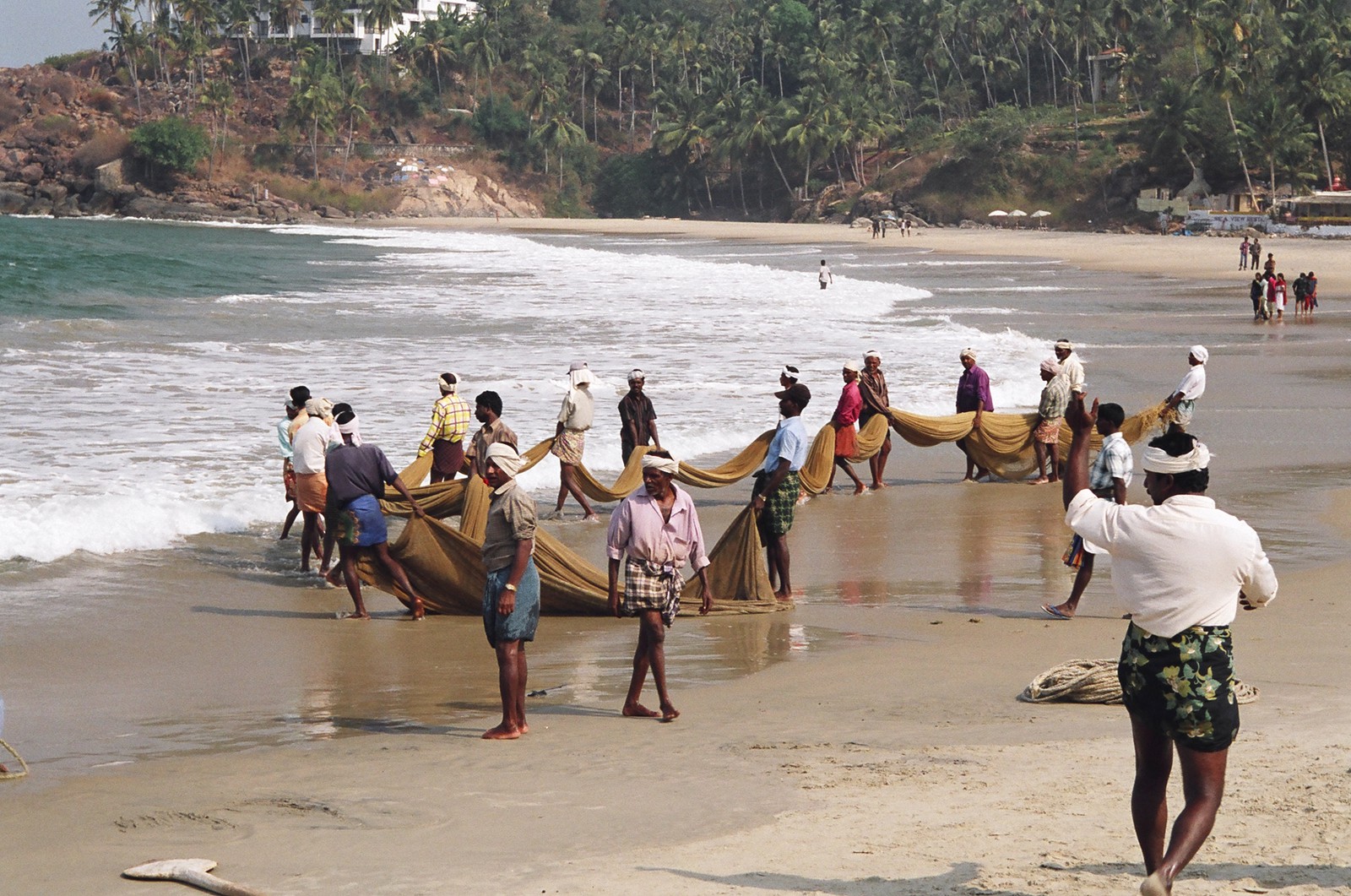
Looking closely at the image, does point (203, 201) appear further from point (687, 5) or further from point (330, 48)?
point (687, 5)

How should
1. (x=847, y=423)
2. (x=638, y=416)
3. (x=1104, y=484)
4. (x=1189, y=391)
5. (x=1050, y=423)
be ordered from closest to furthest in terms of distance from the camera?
(x=1104, y=484)
(x=638, y=416)
(x=1189, y=391)
(x=847, y=423)
(x=1050, y=423)

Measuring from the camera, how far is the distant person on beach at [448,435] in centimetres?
A: 1159

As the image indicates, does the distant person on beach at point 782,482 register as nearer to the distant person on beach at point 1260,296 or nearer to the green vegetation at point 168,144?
the distant person on beach at point 1260,296

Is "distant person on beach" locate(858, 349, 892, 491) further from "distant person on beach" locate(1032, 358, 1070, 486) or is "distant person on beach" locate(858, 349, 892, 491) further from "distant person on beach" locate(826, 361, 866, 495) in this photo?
"distant person on beach" locate(1032, 358, 1070, 486)

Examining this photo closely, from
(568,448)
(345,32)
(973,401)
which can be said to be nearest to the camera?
(568,448)

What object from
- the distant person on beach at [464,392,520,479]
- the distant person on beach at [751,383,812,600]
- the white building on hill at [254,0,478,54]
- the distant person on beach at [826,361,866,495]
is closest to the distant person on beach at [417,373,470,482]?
the distant person on beach at [464,392,520,479]

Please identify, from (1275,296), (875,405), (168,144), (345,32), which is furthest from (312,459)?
(345,32)

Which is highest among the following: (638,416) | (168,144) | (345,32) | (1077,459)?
(345,32)

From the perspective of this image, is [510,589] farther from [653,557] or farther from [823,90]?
[823,90]

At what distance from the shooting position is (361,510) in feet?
31.0

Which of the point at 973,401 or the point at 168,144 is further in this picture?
the point at 168,144

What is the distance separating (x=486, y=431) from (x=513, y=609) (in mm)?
3065

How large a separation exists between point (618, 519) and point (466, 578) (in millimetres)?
2592

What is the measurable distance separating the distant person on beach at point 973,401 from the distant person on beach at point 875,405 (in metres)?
0.77
